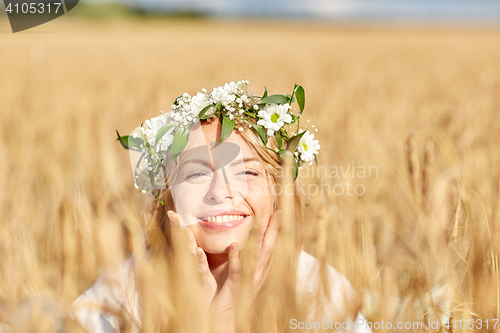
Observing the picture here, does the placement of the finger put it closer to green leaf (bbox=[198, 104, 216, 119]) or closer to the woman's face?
the woman's face

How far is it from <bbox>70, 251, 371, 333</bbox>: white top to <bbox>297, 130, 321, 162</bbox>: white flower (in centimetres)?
20

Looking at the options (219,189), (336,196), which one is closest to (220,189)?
(219,189)

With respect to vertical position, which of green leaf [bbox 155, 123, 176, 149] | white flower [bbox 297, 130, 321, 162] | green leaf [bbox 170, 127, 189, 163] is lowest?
white flower [bbox 297, 130, 321, 162]

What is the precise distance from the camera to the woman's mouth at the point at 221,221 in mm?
666

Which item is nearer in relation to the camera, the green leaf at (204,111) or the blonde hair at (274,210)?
the blonde hair at (274,210)

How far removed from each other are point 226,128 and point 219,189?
0.34 ft

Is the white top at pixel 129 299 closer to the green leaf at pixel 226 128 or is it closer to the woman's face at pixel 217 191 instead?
the woman's face at pixel 217 191

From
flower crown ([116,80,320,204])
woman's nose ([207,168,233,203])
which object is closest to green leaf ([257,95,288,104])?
flower crown ([116,80,320,204])

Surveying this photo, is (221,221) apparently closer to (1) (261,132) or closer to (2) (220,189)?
(2) (220,189)

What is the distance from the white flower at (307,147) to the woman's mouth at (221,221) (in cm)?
18

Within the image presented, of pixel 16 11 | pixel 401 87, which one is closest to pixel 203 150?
pixel 16 11

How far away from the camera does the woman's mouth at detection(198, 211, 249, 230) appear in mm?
666

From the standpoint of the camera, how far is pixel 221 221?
67cm

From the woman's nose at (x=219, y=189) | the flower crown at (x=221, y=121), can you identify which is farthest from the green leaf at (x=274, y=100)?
the woman's nose at (x=219, y=189)
